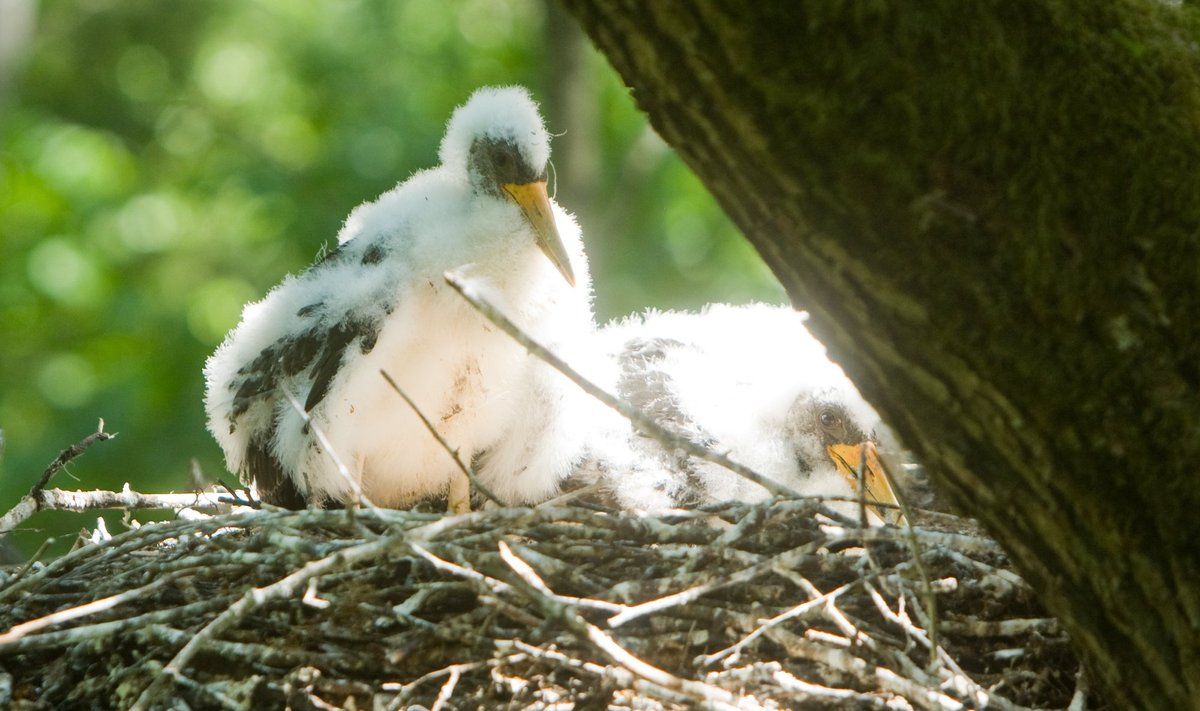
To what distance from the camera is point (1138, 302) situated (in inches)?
67.1

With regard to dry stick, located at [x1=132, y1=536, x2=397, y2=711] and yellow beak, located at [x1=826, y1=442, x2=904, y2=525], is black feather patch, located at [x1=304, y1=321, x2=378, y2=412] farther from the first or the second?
yellow beak, located at [x1=826, y1=442, x2=904, y2=525]

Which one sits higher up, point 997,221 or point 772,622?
point 997,221

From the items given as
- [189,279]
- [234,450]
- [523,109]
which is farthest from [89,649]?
[189,279]

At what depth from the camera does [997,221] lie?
1.68 m

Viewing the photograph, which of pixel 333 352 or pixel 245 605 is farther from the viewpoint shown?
pixel 333 352

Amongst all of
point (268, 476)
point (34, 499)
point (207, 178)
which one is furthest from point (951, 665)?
point (207, 178)

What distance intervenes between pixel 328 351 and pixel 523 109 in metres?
0.87

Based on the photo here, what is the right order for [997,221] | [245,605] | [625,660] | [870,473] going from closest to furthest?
[997,221] < [625,660] < [245,605] < [870,473]

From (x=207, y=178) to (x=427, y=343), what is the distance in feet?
19.2

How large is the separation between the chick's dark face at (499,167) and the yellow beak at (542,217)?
0.06 ft

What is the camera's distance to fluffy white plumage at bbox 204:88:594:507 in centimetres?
324

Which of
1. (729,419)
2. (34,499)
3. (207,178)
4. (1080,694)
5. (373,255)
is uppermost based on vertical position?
(207,178)

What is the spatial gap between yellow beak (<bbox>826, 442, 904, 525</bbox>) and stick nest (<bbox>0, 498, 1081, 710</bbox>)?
813 mm

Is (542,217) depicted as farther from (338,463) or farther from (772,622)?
(772,622)
